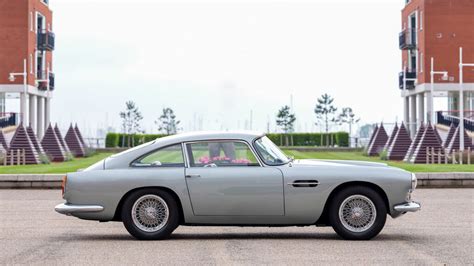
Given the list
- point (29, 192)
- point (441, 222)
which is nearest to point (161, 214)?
point (441, 222)

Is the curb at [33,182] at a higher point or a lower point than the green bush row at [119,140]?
lower

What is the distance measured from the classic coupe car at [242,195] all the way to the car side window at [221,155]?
0.02 metres

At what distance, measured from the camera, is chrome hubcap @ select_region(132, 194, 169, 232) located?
35.6 ft

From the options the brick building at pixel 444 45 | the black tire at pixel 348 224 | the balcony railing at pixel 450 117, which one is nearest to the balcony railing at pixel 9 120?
the brick building at pixel 444 45

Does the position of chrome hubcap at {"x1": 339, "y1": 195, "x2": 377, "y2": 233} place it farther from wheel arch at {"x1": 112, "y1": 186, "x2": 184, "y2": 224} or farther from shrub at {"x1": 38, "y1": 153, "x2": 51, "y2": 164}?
shrub at {"x1": 38, "y1": 153, "x2": 51, "y2": 164}

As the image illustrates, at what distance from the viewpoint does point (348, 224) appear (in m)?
10.8

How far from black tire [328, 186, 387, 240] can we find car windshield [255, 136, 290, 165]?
851 mm

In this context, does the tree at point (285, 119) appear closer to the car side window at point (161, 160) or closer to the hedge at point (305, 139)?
the hedge at point (305, 139)

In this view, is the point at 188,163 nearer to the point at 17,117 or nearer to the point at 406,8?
the point at 17,117

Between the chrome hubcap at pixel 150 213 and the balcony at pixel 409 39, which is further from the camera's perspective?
the balcony at pixel 409 39

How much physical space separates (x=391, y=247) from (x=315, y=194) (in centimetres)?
117

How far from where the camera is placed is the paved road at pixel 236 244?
364 inches

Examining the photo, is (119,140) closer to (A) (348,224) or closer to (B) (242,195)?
(B) (242,195)

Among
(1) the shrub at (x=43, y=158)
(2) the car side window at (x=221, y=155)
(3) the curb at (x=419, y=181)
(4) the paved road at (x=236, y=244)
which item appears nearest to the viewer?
(4) the paved road at (x=236, y=244)
